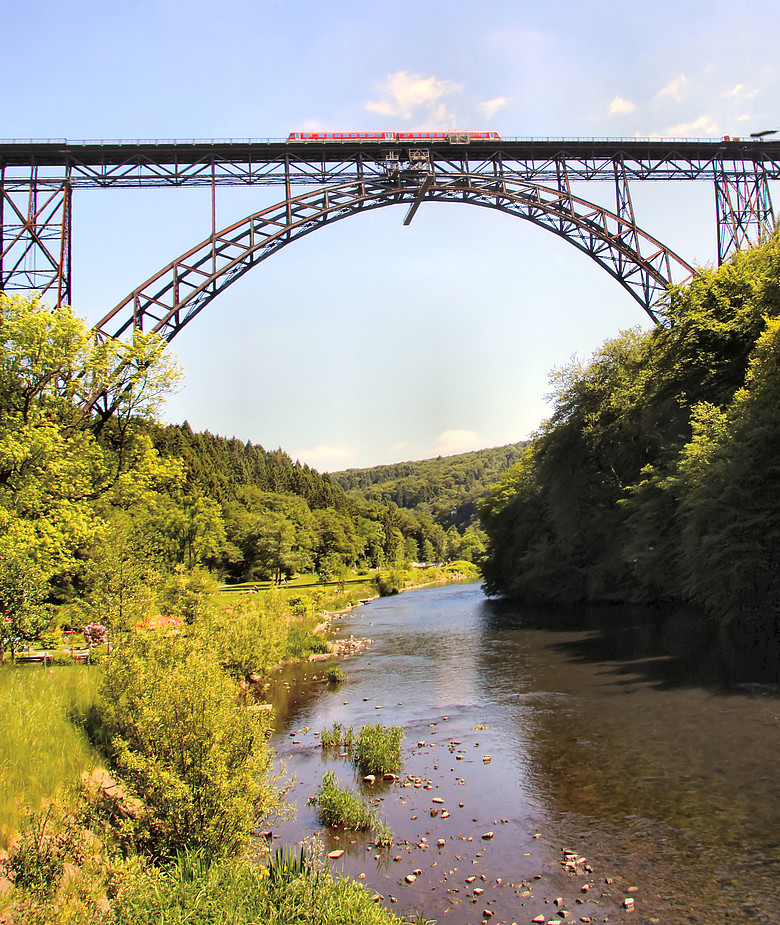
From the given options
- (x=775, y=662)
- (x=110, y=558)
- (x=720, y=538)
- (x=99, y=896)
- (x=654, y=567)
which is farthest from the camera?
(x=654, y=567)

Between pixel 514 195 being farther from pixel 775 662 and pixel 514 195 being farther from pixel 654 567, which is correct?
pixel 775 662

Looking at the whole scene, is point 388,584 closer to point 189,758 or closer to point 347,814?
point 347,814

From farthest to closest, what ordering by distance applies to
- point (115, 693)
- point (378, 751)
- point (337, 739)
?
1. point (337, 739)
2. point (378, 751)
3. point (115, 693)

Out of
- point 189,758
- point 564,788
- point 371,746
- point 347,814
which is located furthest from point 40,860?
point 564,788

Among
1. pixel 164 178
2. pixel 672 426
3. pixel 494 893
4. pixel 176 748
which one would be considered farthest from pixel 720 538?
pixel 164 178

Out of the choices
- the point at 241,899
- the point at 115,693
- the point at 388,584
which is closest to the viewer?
the point at 241,899

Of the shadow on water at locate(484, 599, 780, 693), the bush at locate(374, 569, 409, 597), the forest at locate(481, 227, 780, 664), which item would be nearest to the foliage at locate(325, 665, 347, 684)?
the shadow on water at locate(484, 599, 780, 693)

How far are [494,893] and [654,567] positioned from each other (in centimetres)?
2319

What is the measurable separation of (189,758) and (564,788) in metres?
7.08

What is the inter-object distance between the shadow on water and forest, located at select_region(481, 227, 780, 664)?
0.66 metres

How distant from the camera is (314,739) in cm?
1725

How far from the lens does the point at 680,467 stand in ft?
80.5

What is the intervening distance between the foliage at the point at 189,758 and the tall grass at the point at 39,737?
56.4 inches

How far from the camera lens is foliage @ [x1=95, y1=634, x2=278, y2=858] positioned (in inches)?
361
